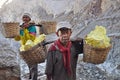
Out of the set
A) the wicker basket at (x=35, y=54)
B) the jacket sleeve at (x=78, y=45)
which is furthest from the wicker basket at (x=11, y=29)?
the jacket sleeve at (x=78, y=45)

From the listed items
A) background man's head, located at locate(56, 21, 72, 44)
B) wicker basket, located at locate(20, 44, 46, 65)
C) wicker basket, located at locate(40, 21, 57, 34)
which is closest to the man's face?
background man's head, located at locate(56, 21, 72, 44)

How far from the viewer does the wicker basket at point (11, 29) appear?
19.8 ft

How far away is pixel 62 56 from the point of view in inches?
156

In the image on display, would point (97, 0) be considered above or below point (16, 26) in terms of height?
above

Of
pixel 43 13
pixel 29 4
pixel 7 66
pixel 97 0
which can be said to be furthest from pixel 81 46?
pixel 29 4

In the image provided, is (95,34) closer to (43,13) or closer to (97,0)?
(97,0)

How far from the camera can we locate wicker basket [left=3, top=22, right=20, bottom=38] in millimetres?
6039

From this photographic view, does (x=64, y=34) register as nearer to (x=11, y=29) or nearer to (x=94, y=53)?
(x=94, y=53)

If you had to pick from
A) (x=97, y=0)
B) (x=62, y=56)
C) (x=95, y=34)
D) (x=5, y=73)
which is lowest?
(x=5, y=73)

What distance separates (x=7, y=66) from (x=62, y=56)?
1.01 meters

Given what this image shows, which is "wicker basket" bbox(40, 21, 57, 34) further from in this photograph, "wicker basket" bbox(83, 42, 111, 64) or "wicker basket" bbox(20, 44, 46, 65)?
"wicker basket" bbox(83, 42, 111, 64)

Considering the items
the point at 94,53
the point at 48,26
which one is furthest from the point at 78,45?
the point at 48,26

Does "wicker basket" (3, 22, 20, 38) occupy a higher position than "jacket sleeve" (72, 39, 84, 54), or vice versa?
"wicker basket" (3, 22, 20, 38)

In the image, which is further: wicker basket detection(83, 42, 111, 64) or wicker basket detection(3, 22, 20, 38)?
wicker basket detection(3, 22, 20, 38)
